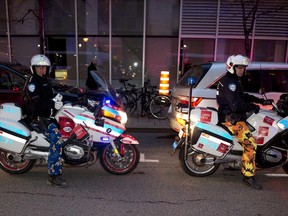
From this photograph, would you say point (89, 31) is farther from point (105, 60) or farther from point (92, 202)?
point (92, 202)

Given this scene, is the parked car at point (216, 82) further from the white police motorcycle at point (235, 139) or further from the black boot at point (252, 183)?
the black boot at point (252, 183)

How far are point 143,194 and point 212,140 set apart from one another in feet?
4.14

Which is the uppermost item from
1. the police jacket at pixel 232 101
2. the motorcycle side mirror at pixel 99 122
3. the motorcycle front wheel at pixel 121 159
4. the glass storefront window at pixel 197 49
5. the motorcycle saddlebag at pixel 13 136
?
the glass storefront window at pixel 197 49

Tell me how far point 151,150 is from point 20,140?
273 centimetres


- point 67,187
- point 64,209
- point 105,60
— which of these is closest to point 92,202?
point 64,209

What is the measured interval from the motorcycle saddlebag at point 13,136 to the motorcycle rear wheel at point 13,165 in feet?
1.17

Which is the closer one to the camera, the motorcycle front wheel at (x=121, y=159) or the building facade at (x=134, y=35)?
the motorcycle front wheel at (x=121, y=159)

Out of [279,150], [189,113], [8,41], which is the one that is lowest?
[279,150]

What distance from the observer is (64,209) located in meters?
3.76

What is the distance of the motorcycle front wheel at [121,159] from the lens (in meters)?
4.73

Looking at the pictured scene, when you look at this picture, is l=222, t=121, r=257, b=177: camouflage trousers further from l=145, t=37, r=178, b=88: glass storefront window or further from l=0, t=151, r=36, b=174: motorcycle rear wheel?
l=145, t=37, r=178, b=88: glass storefront window

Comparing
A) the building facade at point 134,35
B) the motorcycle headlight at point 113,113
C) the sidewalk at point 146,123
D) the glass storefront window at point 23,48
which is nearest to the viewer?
the motorcycle headlight at point 113,113

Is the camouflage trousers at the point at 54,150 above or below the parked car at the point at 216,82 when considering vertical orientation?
below

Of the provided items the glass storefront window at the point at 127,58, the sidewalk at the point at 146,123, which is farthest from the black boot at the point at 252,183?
the glass storefront window at the point at 127,58
